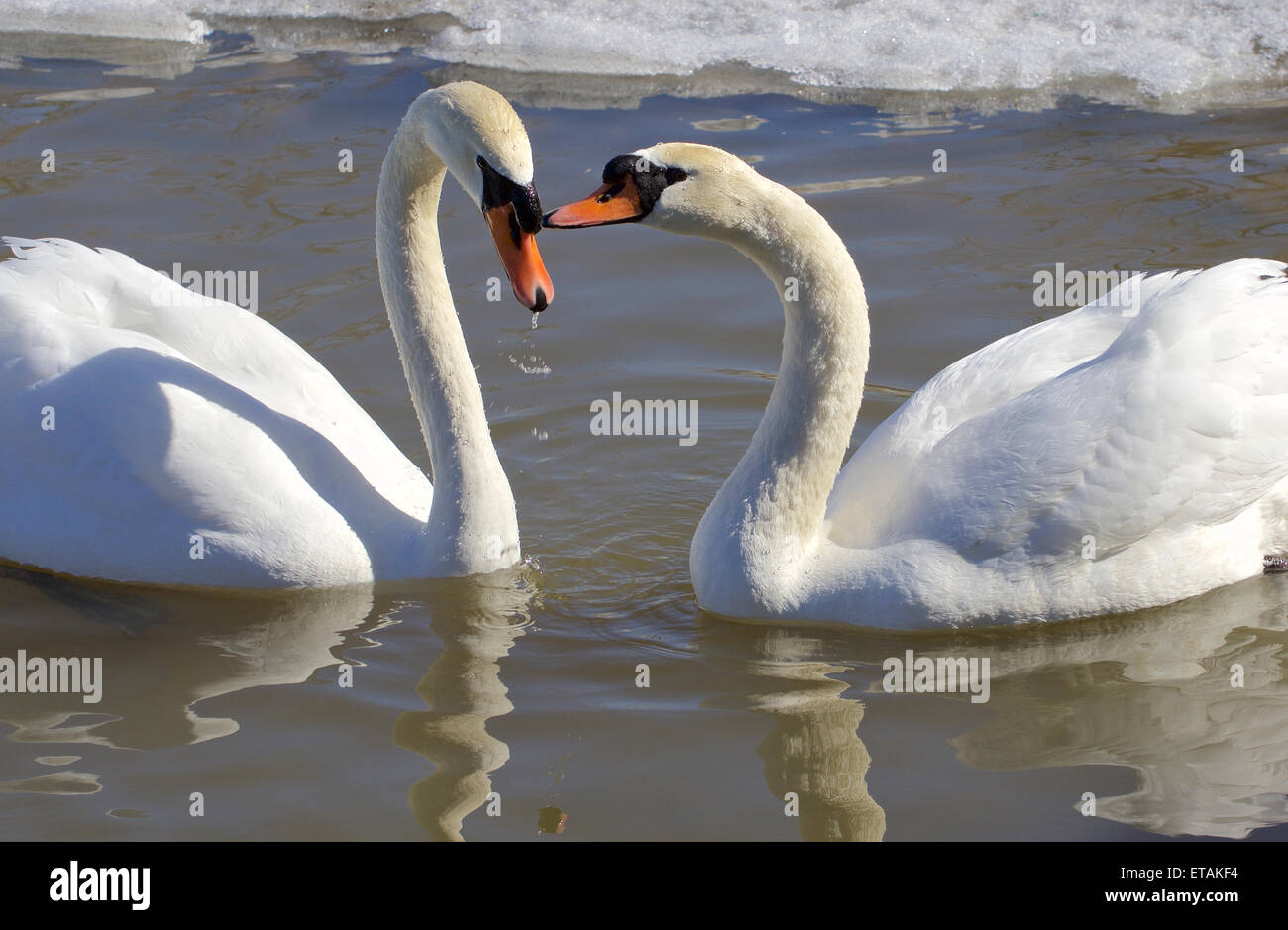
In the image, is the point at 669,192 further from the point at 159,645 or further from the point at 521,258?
the point at 159,645

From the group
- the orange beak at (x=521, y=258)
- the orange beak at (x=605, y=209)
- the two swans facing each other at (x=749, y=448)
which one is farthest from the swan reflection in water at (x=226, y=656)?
the orange beak at (x=605, y=209)

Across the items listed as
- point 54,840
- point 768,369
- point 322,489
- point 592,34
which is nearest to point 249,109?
point 592,34

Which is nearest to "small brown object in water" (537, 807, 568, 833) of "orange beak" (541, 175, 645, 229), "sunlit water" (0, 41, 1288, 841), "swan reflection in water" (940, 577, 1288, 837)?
"sunlit water" (0, 41, 1288, 841)

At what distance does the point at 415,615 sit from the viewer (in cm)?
589

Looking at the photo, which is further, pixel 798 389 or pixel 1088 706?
pixel 798 389

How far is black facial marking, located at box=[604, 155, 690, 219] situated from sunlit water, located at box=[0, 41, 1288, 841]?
1.56 meters

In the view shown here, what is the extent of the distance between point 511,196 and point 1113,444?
2.18 metres

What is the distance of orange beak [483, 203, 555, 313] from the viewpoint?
5320mm

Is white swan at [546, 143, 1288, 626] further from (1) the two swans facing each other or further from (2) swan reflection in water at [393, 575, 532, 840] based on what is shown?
(2) swan reflection in water at [393, 575, 532, 840]

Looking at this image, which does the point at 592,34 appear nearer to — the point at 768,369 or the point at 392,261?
the point at 768,369

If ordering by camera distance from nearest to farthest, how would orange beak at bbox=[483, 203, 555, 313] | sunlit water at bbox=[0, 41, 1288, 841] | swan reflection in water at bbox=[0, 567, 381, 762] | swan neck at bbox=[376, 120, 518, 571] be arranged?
1. sunlit water at bbox=[0, 41, 1288, 841]
2. swan reflection in water at bbox=[0, 567, 381, 762]
3. orange beak at bbox=[483, 203, 555, 313]
4. swan neck at bbox=[376, 120, 518, 571]

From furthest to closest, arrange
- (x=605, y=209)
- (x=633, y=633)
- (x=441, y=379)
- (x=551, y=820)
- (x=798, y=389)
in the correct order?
(x=441, y=379) < (x=633, y=633) < (x=798, y=389) < (x=605, y=209) < (x=551, y=820)

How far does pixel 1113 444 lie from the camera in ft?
17.6

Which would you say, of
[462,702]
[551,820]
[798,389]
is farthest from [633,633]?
[551,820]
